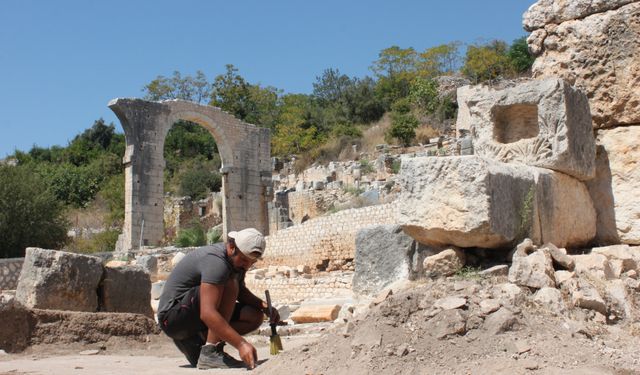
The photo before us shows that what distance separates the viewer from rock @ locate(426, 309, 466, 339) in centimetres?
313

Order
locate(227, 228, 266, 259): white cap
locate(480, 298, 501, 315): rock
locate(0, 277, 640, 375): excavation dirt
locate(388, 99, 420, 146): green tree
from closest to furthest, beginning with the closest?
locate(0, 277, 640, 375): excavation dirt
locate(480, 298, 501, 315): rock
locate(227, 228, 266, 259): white cap
locate(388, 99, 420, 146): green tree

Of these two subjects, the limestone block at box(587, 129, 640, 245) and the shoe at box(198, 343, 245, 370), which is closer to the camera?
the shoe at box(198, 343, 245, 370)

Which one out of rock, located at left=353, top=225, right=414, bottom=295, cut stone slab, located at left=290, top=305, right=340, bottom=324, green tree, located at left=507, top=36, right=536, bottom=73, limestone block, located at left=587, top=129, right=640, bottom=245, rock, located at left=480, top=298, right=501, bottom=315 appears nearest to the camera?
rock, located at left=480, top=298, right=501, bottom=315

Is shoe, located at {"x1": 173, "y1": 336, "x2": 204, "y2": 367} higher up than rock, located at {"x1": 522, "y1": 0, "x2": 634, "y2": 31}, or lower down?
lower down

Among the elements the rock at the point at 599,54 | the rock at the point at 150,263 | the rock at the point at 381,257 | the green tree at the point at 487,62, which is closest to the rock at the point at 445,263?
the rock at the point at 381,257

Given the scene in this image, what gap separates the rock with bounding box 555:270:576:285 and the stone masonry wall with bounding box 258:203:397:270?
13.0 meters

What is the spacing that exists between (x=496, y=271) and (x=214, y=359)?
1572 millimetres

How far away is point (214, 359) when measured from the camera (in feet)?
12.7

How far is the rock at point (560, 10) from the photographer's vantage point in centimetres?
550

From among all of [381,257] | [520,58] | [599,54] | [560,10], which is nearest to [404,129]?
[520,58]

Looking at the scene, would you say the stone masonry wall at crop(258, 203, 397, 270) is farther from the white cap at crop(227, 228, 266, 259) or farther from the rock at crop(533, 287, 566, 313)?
the rock at crop(533, 287, 566, 313)

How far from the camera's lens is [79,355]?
5.15 meters

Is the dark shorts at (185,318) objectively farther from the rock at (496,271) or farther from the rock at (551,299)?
the rock at (551,299)

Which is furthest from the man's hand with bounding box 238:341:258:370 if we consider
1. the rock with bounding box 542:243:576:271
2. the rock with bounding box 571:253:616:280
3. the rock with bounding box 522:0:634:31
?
the rock with bounding box 522:0:634:31
